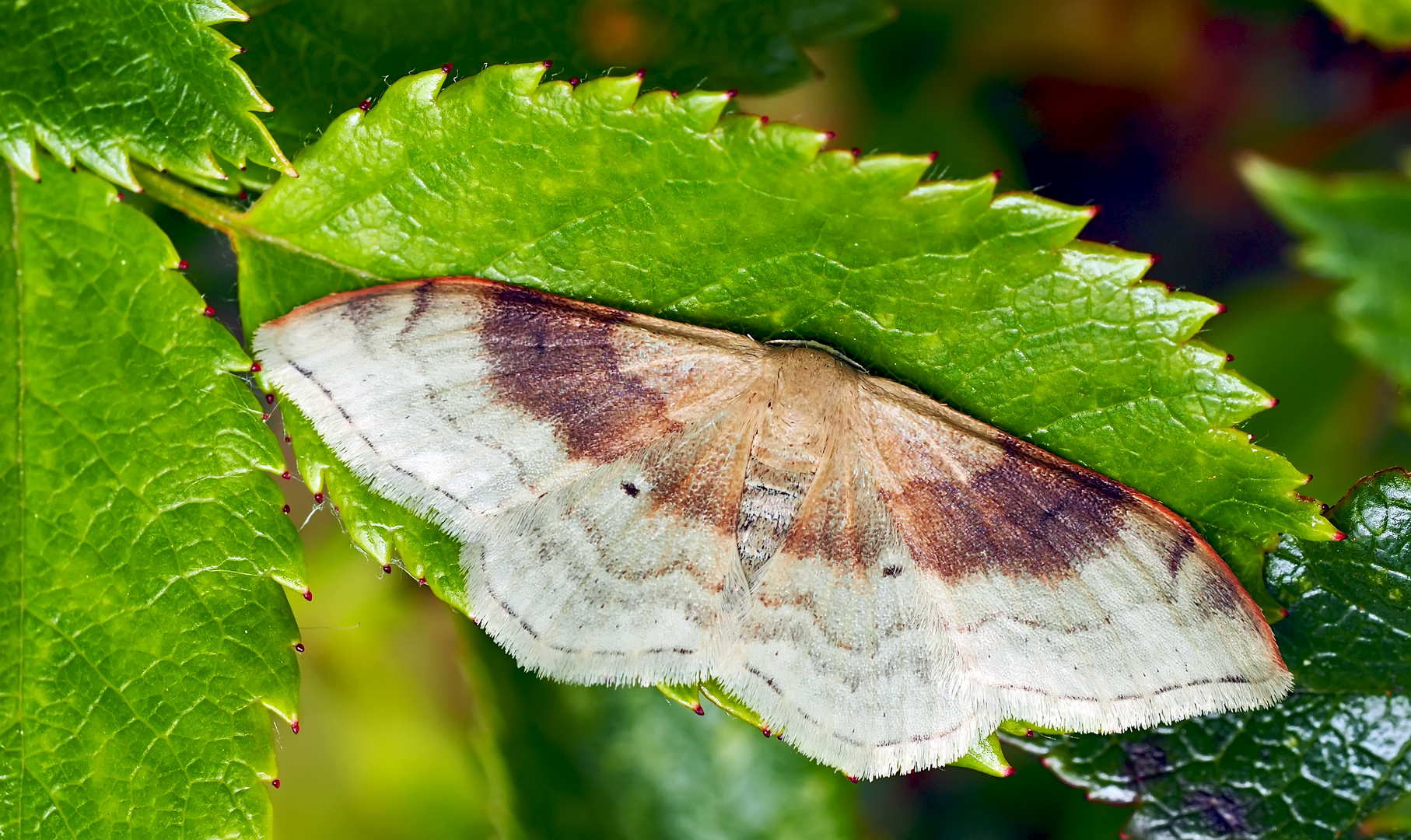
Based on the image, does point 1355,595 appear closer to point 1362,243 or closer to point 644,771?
point 1362,243

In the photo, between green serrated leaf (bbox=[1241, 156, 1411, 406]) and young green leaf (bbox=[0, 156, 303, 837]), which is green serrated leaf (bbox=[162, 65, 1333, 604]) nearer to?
young green leaf (bbox=[0, 156, 303, 837])

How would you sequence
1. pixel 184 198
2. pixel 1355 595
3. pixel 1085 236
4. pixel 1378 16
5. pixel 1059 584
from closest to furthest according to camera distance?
1. pixel 1059 584
2. pixel 1355 595
3. pixel 184 198
4. pixel 1378 16
5. pixel 1085 236

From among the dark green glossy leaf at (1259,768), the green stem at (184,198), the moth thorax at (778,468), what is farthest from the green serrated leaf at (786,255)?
the dark green glossy leaf at (1259,768)

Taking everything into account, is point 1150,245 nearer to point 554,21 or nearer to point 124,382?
point 554,21

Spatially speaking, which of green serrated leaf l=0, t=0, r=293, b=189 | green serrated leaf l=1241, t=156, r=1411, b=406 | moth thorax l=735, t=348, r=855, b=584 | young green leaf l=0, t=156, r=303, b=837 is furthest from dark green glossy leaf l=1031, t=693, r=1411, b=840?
green serrated leaf l=0, t=0, r=293, b=189

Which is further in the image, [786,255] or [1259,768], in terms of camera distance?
[1259,768]

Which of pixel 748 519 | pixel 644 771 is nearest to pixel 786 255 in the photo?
pixel 748 519
